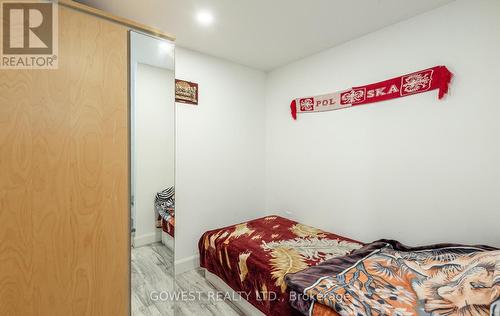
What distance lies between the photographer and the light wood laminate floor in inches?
58.0

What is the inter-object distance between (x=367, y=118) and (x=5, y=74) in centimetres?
270

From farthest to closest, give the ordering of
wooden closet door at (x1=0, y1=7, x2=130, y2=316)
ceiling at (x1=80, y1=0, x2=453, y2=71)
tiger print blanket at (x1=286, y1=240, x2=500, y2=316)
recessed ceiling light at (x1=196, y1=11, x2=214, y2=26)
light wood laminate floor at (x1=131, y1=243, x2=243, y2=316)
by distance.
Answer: recessed ceiling light at (x1=196, y1=11, x2=214, y2=26)
ceiling at (x1=80, y1=0, x2=453, y2=71)
light wood laminate floor at (x1=131, y1=243, x2=243, y2=316)
tiger print blanket at (x1=286, y1=240, x2=500, y2=316)
wooden closet door at (x1=0, y1=7, x2=130, y2=316)

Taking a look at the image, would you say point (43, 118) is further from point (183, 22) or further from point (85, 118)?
point (183, 22)

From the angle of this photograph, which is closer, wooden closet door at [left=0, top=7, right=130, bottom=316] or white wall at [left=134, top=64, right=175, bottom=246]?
wooden closet door at [left=0, top=7, right=130, bottom=316]

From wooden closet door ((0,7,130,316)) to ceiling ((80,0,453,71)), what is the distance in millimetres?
721

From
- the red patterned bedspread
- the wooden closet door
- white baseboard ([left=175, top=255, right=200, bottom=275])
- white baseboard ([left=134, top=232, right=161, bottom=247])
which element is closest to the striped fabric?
white baseboard ([left=134, top=232, right=161, bottom=247])

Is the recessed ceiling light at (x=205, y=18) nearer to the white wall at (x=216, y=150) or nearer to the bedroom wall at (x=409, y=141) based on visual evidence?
the white wall at (x=216, y=150)

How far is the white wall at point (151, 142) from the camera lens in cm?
151

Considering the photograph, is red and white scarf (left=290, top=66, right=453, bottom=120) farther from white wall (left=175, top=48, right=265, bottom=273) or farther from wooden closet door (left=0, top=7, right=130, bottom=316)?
wooden closet door (left=0, top=7, right=130, bottom=316)

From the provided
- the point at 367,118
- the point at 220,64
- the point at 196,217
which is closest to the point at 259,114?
the point at 220,64

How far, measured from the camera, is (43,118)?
1120 mm

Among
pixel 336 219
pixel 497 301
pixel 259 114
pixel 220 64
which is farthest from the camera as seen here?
pixel 259 114

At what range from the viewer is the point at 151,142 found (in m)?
1.60

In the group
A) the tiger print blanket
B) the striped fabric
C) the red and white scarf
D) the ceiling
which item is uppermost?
the ceiling
